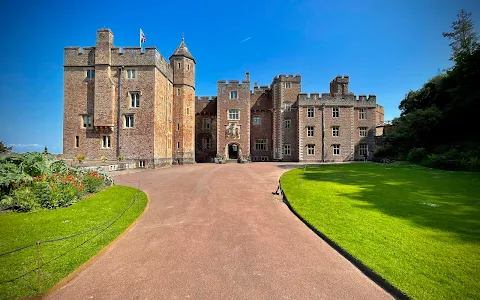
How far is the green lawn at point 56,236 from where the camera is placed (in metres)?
4.29

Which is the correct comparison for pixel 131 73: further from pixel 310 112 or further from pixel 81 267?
pixel 310 112

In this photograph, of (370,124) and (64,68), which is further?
(370,124)

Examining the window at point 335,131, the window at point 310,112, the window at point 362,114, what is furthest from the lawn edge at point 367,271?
the window at point 362,114

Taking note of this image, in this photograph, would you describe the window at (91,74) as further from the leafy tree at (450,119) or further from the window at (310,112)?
the leafy tree at (450,119)

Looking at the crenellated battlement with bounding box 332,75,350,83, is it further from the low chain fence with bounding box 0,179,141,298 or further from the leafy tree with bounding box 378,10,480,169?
the low chain fence with bounding box 0,179,141,298

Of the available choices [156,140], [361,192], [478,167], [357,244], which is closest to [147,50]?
[156,140]

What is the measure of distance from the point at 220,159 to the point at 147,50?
1819cm

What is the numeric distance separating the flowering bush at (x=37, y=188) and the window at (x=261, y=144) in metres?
Answer: 30.6

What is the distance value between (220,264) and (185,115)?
28.9 m

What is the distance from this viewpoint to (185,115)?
3169cm

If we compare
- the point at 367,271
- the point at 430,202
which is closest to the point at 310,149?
the point at 430,202

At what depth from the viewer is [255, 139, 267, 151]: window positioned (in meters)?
39.1

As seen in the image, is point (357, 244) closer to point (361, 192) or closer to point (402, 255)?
point (402, 255)

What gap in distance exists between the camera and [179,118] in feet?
104
